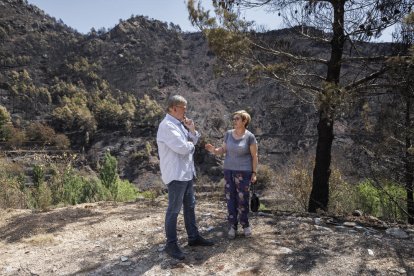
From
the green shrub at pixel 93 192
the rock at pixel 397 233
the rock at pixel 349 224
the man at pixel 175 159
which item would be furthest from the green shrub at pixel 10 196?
the rock at pixel 397 233

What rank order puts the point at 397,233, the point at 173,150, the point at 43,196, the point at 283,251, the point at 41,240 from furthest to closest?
the point at 43,196 < the point at 397,233 < the point at 41,240 < the point at 283,251 < the point at 173,150

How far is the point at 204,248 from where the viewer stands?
4465 mm

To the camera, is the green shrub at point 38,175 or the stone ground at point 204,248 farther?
the green shrub at point 38,175

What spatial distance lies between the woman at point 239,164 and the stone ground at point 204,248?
0.45 m

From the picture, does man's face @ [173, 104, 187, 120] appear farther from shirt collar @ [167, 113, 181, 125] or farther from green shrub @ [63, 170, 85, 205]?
green shrub @ [63, 170, 85, 205]

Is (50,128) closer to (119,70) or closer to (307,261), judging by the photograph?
(119,70)

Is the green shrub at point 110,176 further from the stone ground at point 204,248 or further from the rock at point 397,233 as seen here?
the rock at point 397,233

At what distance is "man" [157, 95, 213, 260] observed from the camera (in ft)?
12.7

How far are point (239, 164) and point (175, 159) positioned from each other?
2.83 feet

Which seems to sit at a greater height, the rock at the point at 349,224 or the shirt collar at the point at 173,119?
the shirt collar at the point at 173,119

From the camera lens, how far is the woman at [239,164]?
4.51 metres

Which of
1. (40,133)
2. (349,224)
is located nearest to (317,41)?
(349,224)

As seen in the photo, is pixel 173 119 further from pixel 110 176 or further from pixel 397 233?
pixel 110 176

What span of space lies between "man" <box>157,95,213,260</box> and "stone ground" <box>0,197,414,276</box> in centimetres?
42
